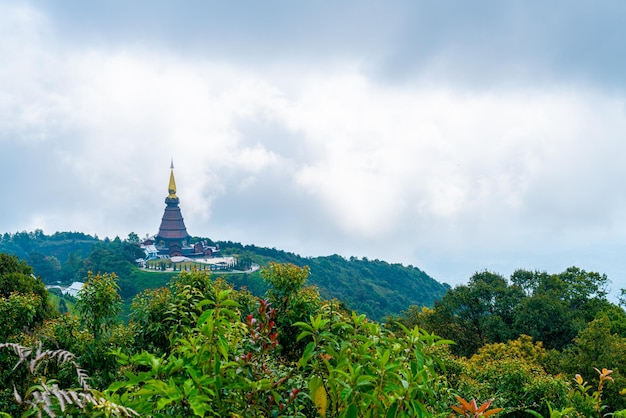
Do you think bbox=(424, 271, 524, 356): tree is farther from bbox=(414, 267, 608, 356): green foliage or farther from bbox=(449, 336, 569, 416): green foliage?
bbox=(449, 336, 569, 416): green foliage

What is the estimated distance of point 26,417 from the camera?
1.78 meters

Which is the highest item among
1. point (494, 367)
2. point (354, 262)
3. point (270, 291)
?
point (354, 262)

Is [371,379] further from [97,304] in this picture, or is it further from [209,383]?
[97,304]

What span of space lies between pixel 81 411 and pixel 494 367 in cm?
990

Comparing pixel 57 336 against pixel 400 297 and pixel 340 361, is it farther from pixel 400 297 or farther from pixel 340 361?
pixel 400 297

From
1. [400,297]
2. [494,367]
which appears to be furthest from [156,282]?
[494,367]

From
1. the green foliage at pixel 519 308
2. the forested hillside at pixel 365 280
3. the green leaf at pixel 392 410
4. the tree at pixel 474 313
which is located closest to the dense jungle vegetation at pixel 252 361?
the green leaf at pixel 392 410

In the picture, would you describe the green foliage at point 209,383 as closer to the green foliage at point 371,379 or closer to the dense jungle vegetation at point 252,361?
the dense jungle vegetation at point 252,361

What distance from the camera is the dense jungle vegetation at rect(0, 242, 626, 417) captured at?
2.20 meters

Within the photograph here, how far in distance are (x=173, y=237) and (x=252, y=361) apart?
216 feet

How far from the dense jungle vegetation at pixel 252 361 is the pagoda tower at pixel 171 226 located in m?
47.1

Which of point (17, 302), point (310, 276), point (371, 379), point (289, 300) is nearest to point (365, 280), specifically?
point (310, 276)

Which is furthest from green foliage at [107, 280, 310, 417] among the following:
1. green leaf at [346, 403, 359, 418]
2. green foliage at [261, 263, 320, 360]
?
green foliage at [261, 263, 320, 360]

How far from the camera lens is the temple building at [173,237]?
65000 mm
